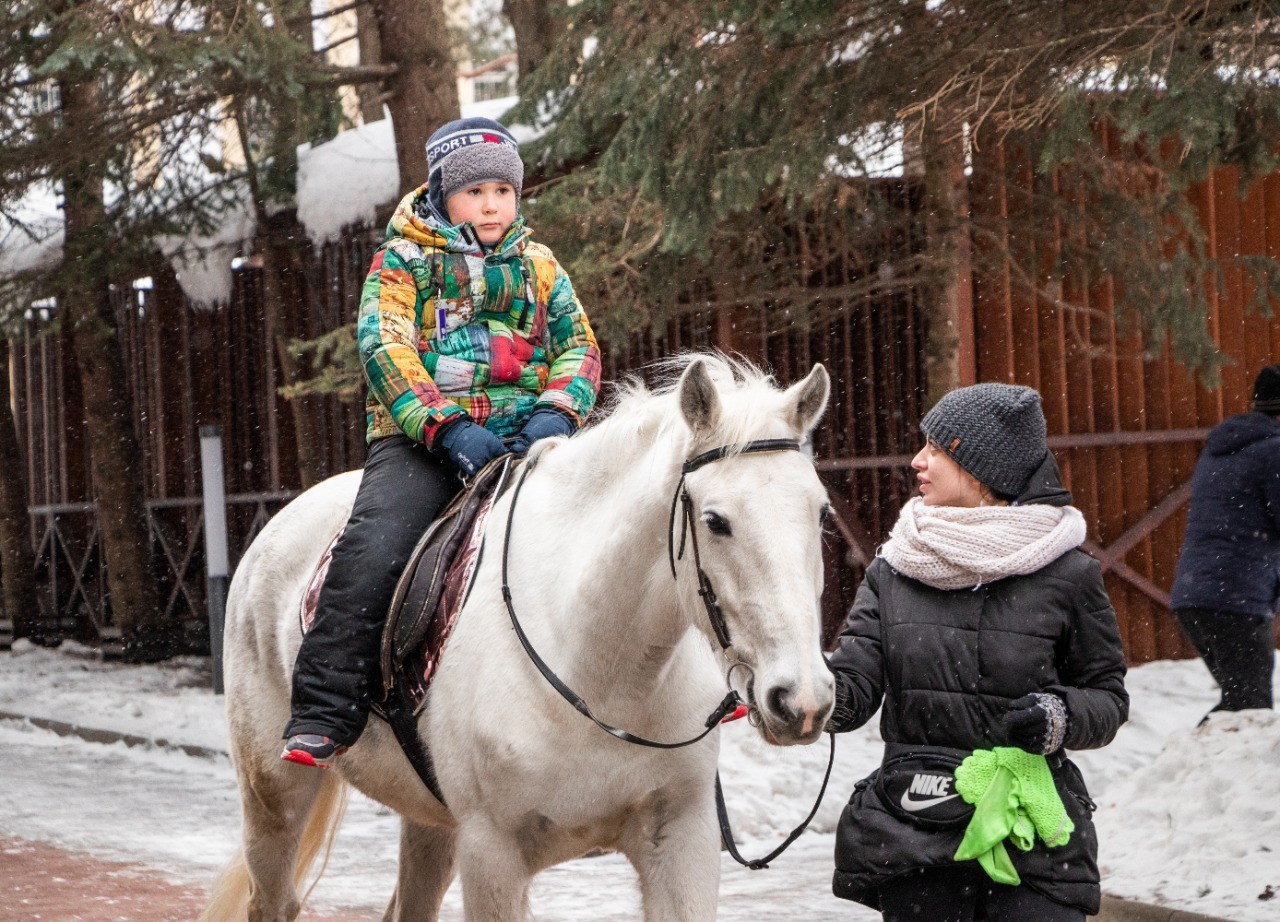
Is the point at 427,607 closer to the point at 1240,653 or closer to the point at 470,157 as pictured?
the point at 470,157

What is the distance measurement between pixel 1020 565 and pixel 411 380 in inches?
70.6

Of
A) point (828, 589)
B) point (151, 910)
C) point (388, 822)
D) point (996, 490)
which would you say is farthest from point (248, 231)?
point (996, 490)

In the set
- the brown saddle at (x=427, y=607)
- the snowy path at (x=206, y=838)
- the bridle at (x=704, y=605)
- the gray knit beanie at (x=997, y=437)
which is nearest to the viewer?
the bridle at (x=704, y=605)

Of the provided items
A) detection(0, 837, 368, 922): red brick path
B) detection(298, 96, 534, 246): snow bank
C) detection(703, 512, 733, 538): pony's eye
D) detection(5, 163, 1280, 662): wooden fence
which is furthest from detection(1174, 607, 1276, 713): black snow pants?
detection(298, 96, 534, 246): snow bank

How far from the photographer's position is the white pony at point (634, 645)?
309cm

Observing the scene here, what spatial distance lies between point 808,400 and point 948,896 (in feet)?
3.68

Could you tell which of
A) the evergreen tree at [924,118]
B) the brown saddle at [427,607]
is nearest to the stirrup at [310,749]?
the brown saddle at [427,607]

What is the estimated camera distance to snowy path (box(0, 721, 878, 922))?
6.76 m

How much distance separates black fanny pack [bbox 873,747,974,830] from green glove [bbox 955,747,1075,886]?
0.13ft

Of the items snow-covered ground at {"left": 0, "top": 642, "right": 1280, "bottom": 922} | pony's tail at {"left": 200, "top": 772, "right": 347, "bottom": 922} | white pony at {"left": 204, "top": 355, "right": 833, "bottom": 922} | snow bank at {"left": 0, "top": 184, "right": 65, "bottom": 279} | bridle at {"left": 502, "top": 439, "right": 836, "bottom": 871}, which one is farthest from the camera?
snow bank at {"left": 0, "top": 184, "right": 65, "bottom": 279}

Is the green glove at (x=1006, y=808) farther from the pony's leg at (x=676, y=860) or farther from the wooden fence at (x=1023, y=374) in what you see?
the wooden fence at (x=1023, y=374)

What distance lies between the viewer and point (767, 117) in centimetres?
827

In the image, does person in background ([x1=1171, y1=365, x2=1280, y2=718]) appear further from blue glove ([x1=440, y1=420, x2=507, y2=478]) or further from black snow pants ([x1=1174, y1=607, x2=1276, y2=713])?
blue glove ([x1=440, y1=420, x2=507, y2=478])

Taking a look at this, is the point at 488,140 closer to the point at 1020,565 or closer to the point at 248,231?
the point at 1020,565
